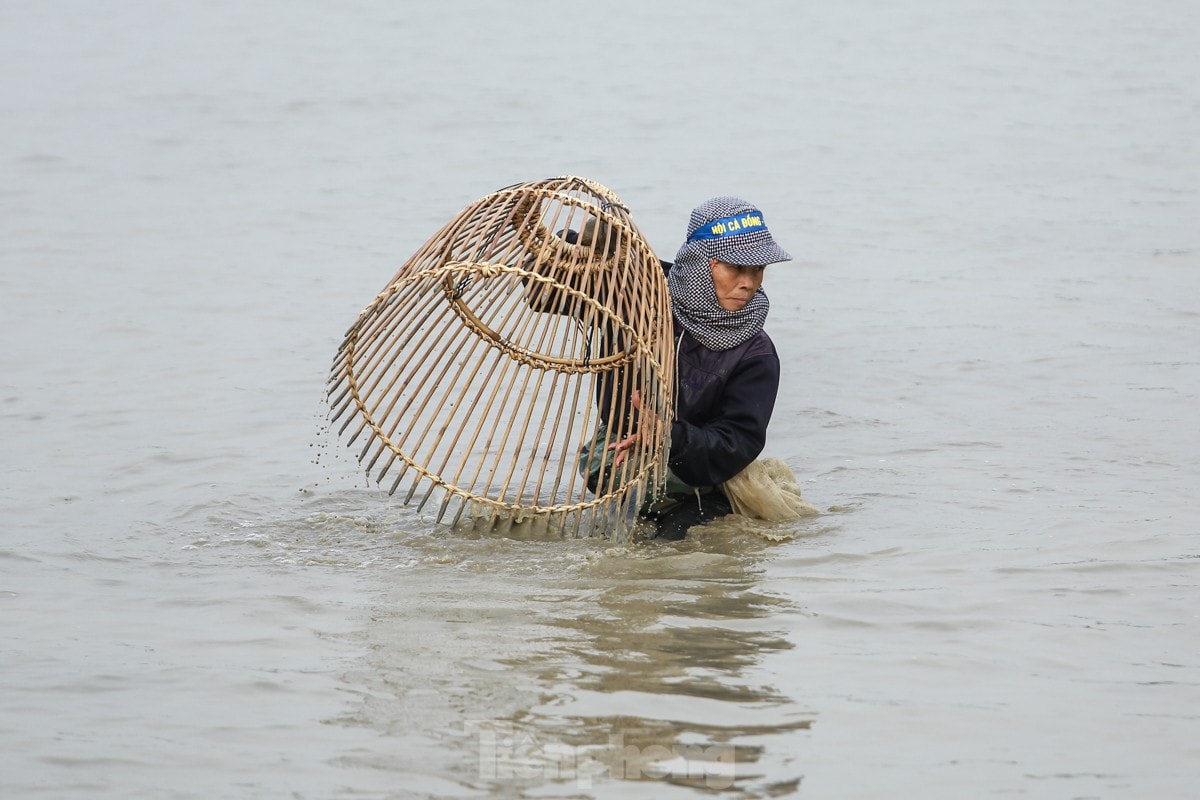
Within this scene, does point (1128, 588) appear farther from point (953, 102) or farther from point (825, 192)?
point (953, 102)

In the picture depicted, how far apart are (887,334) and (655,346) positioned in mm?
3785

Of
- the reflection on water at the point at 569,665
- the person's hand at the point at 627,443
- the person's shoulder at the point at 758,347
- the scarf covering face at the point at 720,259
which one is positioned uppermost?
the scarf covering face at the point at 720,259

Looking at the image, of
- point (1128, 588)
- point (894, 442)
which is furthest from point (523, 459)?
point (1128, 588)

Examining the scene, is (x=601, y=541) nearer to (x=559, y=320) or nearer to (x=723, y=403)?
(x=723, y=403)

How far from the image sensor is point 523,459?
5.32 meters

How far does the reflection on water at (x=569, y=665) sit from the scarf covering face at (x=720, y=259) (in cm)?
63

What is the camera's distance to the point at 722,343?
154 inches

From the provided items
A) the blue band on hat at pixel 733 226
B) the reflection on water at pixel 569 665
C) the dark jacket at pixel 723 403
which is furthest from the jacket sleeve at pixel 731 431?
the blue band on hat at pixel 733 226

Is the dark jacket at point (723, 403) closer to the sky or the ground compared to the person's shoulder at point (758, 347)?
closer to the ground

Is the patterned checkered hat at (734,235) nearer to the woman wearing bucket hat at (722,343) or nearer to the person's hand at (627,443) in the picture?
the woman wearing bucket hat at (722,343)

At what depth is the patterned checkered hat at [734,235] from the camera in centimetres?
382

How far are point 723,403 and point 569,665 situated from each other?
1131mm

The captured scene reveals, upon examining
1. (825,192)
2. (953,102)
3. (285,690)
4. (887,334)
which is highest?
(953,102)

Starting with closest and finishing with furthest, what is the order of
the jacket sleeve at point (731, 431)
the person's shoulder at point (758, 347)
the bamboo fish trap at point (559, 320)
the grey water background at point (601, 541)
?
the grey water background at point (601, 541), the bamboo fish trap at point (559, 320), the jacket sleeve at point (731, 431), the person's shoulder at point (758, 347)
